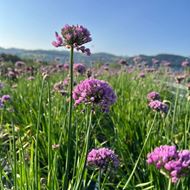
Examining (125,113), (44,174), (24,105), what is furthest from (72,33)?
(24,105)

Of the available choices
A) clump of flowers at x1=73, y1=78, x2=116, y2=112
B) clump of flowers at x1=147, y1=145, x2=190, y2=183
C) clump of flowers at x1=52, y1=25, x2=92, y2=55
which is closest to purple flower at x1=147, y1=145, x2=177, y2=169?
clump of flowers at x1=147, y1=145, x2=190, y2=183

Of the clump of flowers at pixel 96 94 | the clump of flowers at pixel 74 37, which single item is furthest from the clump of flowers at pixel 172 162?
the clump of flowers at pixel 74 37

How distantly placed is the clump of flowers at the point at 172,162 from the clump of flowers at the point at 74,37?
1.53 ft

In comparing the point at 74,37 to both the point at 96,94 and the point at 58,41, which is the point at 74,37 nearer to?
the point at 58,41

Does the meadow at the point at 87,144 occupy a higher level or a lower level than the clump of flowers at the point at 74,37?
lower

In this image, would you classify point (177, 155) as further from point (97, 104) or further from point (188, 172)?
point (97, 104)

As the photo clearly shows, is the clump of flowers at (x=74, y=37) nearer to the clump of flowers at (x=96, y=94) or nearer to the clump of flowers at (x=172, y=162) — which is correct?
the clump of flowers at (x=96, y=94)

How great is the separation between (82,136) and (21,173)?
1020mm

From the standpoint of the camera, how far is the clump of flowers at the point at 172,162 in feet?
3.53

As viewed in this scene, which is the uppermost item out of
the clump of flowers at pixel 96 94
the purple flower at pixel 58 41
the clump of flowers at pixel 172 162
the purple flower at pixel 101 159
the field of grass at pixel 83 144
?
the purple flower at pixel 58 41

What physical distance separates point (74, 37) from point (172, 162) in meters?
0.56

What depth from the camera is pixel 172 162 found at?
1.10 meters

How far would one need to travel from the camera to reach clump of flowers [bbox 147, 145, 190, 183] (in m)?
1.08

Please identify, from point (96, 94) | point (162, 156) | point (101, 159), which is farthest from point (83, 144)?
point (162, 156)
